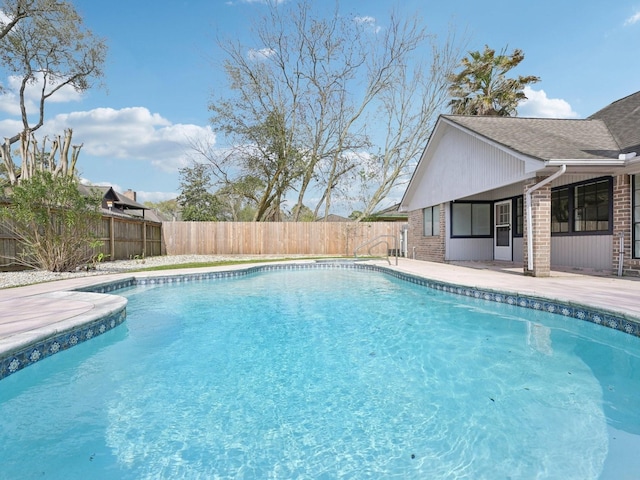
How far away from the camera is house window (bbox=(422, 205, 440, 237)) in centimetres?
1287

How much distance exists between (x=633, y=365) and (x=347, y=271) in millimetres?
8971

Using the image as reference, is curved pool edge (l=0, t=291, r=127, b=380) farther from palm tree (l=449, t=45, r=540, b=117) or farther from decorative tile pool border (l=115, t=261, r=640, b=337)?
palm tree (l=449, t=45, r=540, b=117)

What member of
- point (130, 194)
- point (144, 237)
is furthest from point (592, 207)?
point (130, 194)

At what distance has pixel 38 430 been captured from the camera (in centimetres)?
246

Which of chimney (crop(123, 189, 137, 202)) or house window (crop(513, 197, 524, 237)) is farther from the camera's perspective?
chimney (crop(123, 189, 137, 202))

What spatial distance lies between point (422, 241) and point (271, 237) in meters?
7.61

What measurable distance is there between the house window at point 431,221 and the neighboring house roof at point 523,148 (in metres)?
0.50

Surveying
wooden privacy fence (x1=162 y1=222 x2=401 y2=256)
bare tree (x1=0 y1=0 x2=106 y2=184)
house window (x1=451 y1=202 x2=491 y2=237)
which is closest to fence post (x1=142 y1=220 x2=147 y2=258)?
wooden privacy fence (x1=162 y1=222 x2=401 y2=256)

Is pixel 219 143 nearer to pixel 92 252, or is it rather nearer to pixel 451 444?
pixel 92 252

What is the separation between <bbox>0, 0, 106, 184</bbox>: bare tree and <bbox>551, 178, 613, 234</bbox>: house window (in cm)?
1961

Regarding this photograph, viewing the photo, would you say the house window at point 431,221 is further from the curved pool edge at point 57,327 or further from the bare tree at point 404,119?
the curved pool edge at point 57,327

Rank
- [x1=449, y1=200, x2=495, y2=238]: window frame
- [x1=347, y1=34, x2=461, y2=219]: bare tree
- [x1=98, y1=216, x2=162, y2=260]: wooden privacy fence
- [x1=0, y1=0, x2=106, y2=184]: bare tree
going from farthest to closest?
[x1=347, y1=34, x2=461, y2=219]: bare tree → [x1=0, y1=0, x2=106, y2=184]: bare tree → [x1=98, y1=216, x2=162, y2=260]: wooden privacy fence → [x1=449, y1=200, x2=495, y2=238]: window frame

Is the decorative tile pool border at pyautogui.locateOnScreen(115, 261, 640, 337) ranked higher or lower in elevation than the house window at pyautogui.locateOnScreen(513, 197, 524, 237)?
lower

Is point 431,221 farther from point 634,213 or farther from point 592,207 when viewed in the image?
point 634,213
